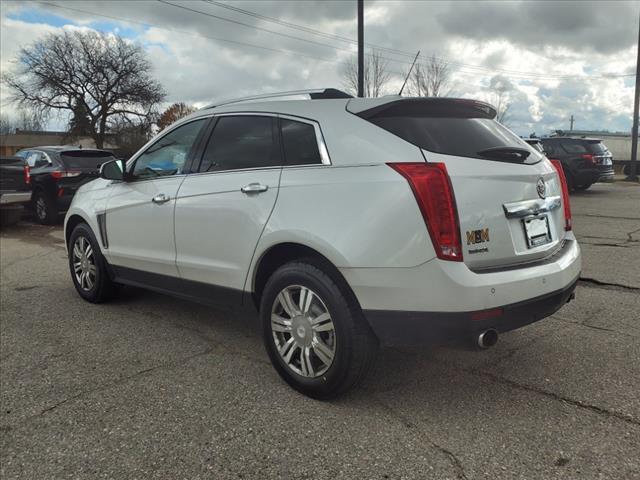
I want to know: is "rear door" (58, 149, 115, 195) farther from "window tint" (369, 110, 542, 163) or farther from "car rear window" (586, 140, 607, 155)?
"car rear window" (586, 140, 607, 155)

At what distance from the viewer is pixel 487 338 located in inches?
103

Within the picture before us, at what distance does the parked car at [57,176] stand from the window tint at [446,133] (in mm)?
9630

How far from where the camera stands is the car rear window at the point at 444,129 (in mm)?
2799

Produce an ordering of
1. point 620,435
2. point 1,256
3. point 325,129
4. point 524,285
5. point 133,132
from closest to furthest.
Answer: point 620,435, point 524,285, point 325,129, point 1,256, point 133,132

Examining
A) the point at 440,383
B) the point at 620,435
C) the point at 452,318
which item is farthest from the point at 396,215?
the point at 620,435

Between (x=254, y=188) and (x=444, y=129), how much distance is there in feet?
3.82

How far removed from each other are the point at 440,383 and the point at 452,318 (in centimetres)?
81

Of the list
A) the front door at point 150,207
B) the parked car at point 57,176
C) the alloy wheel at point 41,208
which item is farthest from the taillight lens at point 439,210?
the alloy wheel at point 41,208

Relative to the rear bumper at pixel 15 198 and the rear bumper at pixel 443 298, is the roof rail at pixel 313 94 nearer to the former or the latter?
the rear bumper at pixel 443 298

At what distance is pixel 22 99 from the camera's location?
38.3 m

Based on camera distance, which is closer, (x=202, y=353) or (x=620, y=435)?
(x=620, y=435)

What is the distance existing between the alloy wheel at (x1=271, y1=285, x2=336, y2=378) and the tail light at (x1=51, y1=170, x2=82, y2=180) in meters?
9.71

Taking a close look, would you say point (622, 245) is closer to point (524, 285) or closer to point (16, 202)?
point (524, 285)

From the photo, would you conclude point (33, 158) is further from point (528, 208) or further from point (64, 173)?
point (528, 208)
